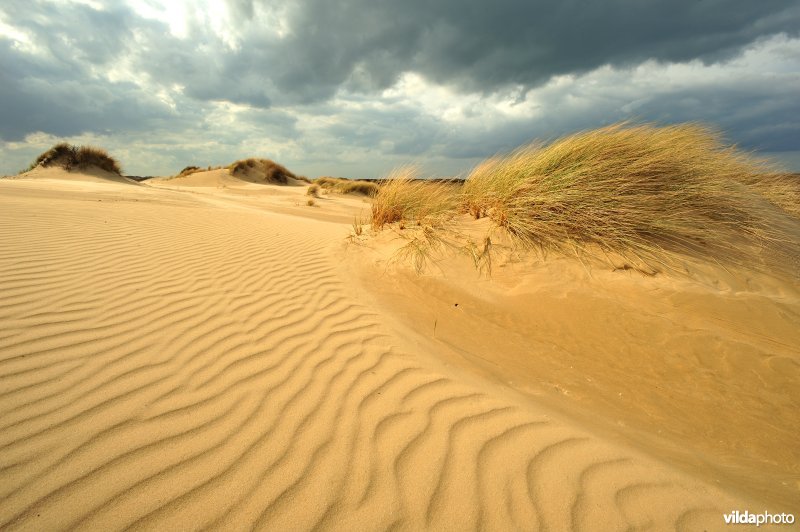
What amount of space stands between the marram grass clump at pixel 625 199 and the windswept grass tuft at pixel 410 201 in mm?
500

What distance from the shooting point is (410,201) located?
6.14m

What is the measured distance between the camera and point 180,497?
5.03ft

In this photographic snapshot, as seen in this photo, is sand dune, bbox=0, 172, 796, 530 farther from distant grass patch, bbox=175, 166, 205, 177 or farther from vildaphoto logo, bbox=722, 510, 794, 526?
distant grass patch, bbox=175, 166, 205, 177

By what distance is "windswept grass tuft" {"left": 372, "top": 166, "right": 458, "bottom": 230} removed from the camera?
5.72m

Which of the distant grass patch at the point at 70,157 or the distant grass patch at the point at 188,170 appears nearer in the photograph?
the distant grass patch at the point at 70,157

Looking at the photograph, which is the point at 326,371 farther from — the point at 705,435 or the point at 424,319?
the point at 705,435

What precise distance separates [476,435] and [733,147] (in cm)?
779

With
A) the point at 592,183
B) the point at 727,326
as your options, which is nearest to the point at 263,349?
the point at 727,326

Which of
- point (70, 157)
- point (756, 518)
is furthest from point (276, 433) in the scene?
point (70, 157)

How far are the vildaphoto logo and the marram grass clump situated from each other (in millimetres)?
2587

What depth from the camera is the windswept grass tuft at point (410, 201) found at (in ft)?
18.8

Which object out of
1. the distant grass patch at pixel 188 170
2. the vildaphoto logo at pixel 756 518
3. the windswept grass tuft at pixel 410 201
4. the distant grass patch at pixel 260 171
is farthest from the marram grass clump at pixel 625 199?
the distant grass patch at pixel 188 170

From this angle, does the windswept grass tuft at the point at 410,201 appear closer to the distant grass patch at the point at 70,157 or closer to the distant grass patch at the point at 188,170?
the distant grass patch at the point at 70,157

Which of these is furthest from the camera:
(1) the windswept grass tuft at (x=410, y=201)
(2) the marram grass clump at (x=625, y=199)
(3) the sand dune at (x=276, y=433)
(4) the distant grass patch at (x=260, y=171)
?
(4) the distant grass patch at (x=260, y=171)
